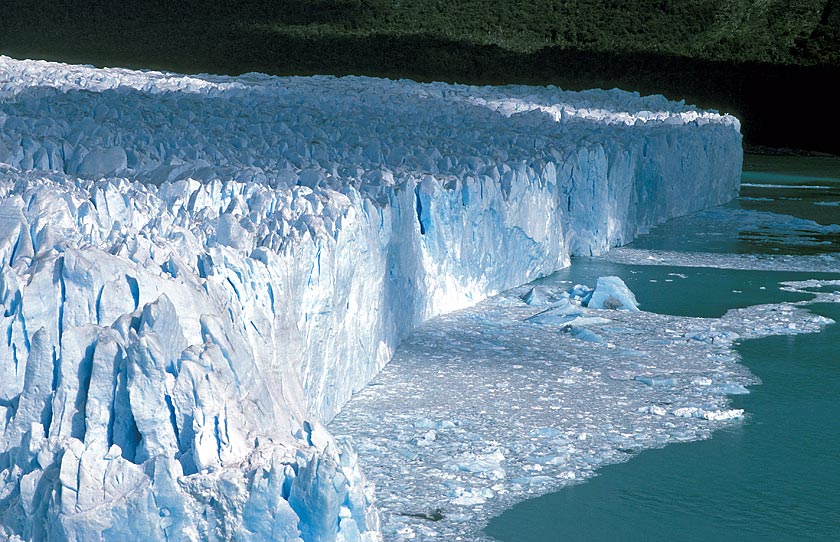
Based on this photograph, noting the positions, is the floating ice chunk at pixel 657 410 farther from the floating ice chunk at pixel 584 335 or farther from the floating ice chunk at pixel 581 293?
the floating ice chunk at pixel 581 293

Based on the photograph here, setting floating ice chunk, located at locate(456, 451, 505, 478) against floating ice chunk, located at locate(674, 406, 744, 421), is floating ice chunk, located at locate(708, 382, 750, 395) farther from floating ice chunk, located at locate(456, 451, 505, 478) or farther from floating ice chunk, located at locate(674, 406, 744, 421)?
floating ice chunk, located at locate(456, 451, 505, 478)

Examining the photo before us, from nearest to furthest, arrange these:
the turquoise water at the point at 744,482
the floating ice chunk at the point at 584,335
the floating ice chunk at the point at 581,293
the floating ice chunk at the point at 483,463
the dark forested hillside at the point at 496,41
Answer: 1. the turquoise water at the point at 744,482
2. the floating ice chunk at the point at 483,463
3. the floating ice chunk at the point at 584,335
4. the floating ice chunk at the point at 581,293
5. the dark forested hillside at the point at 496,41

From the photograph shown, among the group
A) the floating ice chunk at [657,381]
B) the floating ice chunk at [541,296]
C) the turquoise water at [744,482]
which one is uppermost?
the floating ice chunk at [541,296]

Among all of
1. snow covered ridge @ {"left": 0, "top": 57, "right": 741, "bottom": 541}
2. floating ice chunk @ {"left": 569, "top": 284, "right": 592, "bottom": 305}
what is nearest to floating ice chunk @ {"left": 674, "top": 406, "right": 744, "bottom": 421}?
snow covered ridge @ {"left": 0, "top": 57, "right": 741, "bottom": 541}

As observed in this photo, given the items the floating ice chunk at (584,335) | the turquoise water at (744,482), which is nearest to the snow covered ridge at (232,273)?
the floating ice chunk at (584,335)

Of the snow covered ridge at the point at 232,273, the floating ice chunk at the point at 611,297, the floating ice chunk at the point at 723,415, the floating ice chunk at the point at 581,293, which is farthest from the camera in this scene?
the floating ice chunk at the point at 581,293

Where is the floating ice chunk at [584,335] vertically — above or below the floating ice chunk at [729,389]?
above
